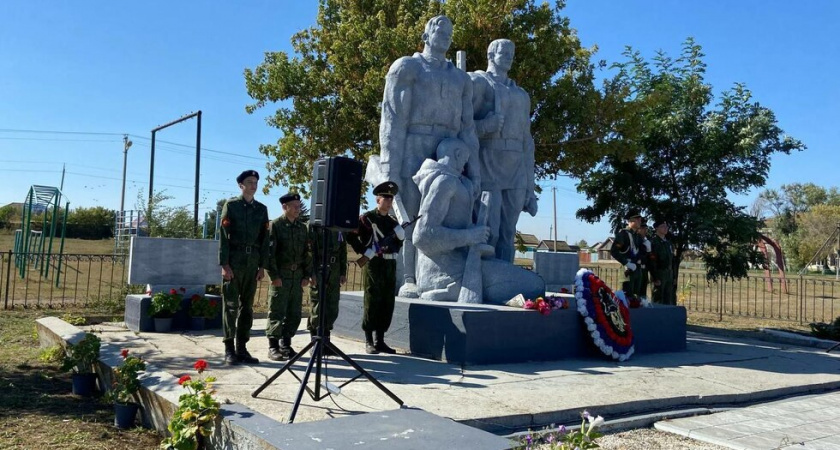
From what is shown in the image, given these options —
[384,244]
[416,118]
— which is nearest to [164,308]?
[384,244]

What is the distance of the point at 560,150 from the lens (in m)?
13.1

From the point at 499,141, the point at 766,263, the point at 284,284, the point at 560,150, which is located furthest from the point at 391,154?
the point at 766,263

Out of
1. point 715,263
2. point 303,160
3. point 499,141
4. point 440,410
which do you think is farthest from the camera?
point 303,160

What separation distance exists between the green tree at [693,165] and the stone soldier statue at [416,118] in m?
5.72

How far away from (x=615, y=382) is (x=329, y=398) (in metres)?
2.46

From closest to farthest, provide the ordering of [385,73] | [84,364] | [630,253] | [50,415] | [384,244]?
[50,415] < [84,364] < [384,244] < [630,253] < [385,73]

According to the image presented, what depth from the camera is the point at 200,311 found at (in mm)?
8344

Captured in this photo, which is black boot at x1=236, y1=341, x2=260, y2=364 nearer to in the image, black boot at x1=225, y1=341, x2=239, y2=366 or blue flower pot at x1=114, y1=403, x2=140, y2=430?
black boot at x1=225, y1=341, x2=239, y2=366

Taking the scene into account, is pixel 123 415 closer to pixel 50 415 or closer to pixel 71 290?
pixel 50 415

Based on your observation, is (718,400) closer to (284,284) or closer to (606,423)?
(606,423)

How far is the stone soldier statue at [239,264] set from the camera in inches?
227

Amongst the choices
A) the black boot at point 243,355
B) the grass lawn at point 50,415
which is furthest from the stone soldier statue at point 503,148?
the grass lawn at point 50,415

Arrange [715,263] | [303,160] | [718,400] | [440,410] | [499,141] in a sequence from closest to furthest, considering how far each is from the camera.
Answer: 1. [440,410]
2. [718,400]
3. [499,141]
4. [715,263]
5. [303,160]

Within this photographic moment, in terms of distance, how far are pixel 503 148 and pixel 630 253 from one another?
2824mm
